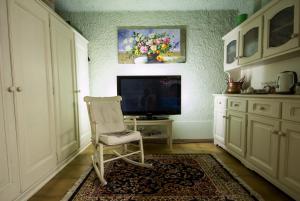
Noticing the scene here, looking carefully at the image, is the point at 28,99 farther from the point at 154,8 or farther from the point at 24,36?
the point at 154,8

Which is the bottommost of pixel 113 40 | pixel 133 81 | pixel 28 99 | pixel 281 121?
pixel 281 121

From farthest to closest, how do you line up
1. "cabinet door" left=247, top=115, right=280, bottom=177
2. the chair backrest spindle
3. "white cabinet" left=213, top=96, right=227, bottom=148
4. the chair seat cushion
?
"white cabinet" left=213, top=96, right=227, bottom=148
the chair backrest spindle
the chair seat cushion
"cabinet door" left=247, top=115, right=280, bottom=177

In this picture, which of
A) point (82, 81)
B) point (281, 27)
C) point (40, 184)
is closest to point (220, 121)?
point (281, 27)

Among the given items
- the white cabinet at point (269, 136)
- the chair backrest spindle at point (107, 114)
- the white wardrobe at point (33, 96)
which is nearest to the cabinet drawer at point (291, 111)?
the white cabinet at point (269, 136)

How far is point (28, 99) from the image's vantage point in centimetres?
149

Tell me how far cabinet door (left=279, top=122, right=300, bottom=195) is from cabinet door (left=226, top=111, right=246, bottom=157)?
0.54 meters

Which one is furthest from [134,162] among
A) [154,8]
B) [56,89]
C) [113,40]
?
[154,8]

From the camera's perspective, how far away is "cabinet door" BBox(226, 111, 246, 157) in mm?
2037

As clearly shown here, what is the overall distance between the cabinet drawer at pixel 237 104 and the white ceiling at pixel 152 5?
146 cm

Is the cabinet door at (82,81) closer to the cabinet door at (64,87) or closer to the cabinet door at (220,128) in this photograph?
the cabinet door at (64,87)

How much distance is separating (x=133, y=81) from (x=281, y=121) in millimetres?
1997

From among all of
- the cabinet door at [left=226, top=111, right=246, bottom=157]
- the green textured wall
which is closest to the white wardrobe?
the green textured wall

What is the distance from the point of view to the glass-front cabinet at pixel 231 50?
7.89ft

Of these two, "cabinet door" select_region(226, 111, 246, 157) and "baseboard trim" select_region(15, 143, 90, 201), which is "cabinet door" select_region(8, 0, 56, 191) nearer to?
"baseboard trim" select_region(15, 143, 90, 201)
